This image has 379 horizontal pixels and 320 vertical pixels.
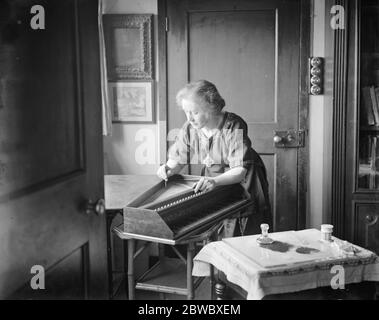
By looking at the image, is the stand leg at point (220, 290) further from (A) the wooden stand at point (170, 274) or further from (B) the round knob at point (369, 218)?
(B) the round knob at point (369, 218)

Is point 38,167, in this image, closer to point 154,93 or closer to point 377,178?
point 154,93

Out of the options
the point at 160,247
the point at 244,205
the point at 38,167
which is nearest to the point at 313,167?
the point at 244,205

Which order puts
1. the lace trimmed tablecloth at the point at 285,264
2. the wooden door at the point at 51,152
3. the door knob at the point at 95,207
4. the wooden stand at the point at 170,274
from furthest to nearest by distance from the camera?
the wooden stand at the point at 170,274 → the lace trimmed tablecloth at the point at 285,264 → the door knob at the point at 95,207 → the wooden door at the point at 51,152

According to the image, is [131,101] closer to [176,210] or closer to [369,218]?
[176,210]

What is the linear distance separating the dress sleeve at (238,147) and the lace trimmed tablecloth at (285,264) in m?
0.68

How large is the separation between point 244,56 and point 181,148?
671 millimetres

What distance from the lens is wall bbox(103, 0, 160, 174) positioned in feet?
9.43

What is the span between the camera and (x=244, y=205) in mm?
2523

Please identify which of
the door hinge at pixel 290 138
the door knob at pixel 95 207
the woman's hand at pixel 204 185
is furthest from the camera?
the door hinge at pixel 290 138

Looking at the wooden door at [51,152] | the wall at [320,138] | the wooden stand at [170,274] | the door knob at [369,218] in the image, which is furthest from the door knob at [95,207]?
the door knob at [369,218]

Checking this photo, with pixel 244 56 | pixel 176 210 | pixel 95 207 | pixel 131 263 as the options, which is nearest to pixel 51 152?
pixel 95 207

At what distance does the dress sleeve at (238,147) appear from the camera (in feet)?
8.51

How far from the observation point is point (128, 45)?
287 cm

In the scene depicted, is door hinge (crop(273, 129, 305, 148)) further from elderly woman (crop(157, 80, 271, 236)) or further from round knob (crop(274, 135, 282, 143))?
elderly woman (crop(157, 80, 271, 236))
